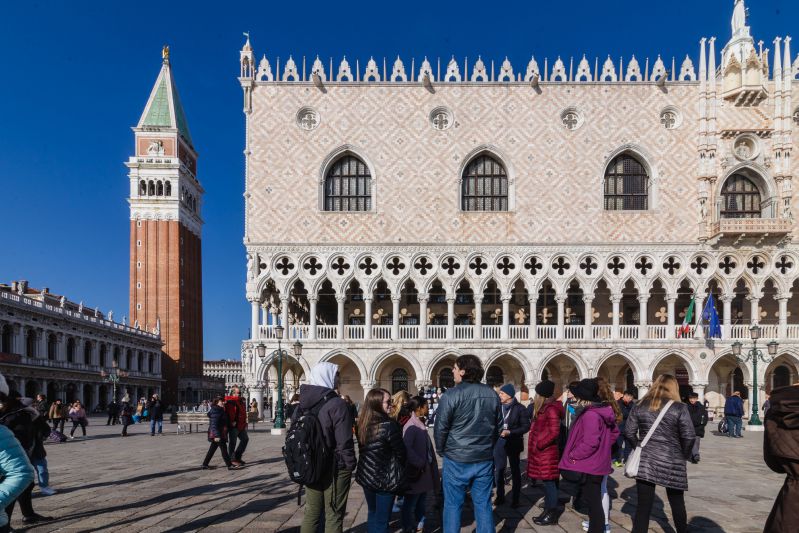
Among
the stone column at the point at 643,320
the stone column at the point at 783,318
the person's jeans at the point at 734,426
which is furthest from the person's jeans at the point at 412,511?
the stone column at the point at 783,318

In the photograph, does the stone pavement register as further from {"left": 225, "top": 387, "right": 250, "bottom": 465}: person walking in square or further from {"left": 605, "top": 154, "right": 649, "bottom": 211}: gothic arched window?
{"left": 605, "top": 154, "right": 649, "bottom": 211}: gothic arched window

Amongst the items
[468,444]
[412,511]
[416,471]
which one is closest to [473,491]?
[468,444]

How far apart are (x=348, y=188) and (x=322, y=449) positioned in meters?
25.8

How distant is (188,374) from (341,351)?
51.1 metres

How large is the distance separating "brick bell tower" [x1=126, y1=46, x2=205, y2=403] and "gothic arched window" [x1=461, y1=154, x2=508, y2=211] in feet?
158

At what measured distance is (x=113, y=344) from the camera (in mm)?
57125

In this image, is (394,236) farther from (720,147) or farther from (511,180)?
(720,147)

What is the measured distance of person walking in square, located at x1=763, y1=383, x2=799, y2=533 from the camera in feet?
11.3

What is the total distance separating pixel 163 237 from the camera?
6969 cm

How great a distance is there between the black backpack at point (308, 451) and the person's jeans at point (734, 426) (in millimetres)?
17978

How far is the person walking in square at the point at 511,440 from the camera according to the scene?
26.8 feet

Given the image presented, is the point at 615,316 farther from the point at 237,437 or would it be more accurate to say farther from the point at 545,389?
the point at 545,389

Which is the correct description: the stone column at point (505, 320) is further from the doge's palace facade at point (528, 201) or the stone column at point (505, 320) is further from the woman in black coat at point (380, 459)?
the woman in black coat at point (380, 459)

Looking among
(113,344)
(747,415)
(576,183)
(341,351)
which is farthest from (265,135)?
(113,344)
